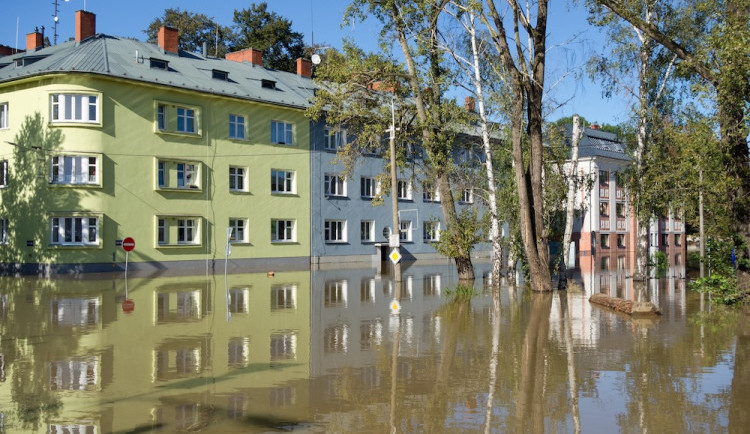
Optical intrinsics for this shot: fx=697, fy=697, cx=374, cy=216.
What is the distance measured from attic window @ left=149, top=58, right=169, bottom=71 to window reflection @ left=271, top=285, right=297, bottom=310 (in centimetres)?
1639

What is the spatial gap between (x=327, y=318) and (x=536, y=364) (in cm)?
699

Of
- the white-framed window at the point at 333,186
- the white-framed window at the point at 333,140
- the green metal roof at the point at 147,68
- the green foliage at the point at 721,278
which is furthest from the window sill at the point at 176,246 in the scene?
the green foliage at the point at 721,278

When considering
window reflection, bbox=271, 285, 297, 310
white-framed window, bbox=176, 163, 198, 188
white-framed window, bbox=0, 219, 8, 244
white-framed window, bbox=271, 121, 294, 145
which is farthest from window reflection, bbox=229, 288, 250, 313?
white-framed window, bbox=271, 121, 294, 145

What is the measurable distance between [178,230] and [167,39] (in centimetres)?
1160

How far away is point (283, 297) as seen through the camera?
21.7 meters

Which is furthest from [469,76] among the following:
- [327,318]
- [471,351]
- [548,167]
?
[471,351]

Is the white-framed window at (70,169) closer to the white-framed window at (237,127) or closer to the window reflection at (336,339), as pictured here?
the white-framed window at (237,127)

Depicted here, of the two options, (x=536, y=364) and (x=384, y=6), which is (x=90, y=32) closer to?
(x=384, y=6)

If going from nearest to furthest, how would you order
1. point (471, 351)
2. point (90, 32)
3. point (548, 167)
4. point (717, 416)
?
point (717, 416) → point (471, 351) → point (548, 167) → point (90, 32)

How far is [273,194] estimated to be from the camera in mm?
40750

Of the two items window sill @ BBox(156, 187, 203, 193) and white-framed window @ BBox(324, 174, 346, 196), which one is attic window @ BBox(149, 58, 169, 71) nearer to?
window sill @ BBox(156, 187, 203, 193)

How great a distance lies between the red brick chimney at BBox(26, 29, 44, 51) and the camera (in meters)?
Answer: 42.4

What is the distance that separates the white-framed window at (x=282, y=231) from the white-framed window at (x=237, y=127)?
210 inches

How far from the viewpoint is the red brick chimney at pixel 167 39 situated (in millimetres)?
39781
